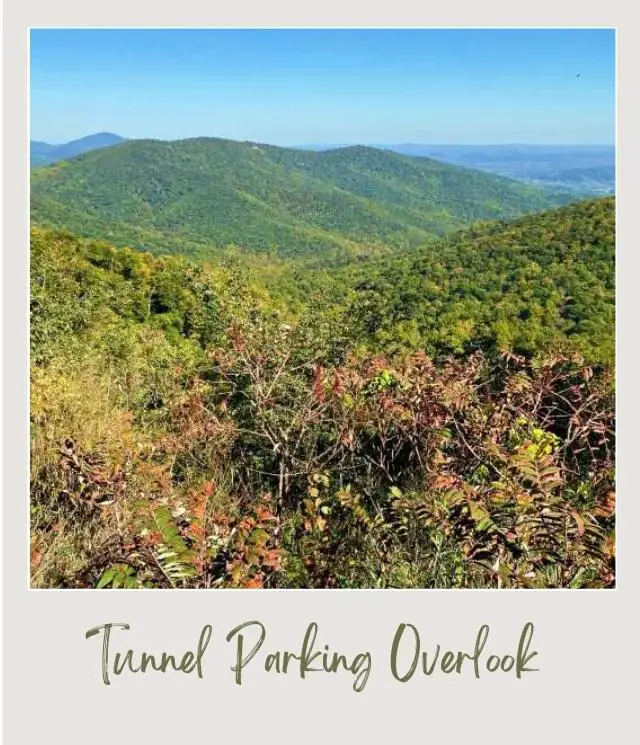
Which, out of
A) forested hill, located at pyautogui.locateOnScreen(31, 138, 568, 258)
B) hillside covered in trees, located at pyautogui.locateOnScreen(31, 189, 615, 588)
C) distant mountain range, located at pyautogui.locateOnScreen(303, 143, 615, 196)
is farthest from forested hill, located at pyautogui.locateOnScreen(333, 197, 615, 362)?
distant mountain range, located at pyautogui.locateOnScreen(303, 143, 615, 196)

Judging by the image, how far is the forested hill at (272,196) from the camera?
277ft

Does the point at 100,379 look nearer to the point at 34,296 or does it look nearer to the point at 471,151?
the point at 34,296

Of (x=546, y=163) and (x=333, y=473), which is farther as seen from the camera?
(x=546, y=163)

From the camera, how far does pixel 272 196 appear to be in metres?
108

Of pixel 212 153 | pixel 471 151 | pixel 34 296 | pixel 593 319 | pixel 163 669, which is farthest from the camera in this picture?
pixel 471 151

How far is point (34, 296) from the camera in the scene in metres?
8.40

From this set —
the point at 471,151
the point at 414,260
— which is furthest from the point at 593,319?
the point at 471,151

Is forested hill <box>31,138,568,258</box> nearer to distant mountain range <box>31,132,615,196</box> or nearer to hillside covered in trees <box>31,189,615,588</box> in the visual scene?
distant mountain range <box>31,132,615,196</box>

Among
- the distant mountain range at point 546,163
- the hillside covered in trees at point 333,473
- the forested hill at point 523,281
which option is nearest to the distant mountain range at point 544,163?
the distant mountain range at point 546,163

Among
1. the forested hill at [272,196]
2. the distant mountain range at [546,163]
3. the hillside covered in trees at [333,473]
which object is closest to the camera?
the hillside covered in trees at [333,473]

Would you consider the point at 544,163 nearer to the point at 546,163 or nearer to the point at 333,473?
the point at 546,163

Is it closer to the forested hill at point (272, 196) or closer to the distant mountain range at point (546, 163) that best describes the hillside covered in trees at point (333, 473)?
the forested hill at point (272, 196)

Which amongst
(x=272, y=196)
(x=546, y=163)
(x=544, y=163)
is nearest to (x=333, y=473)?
(x=272, y=196)
